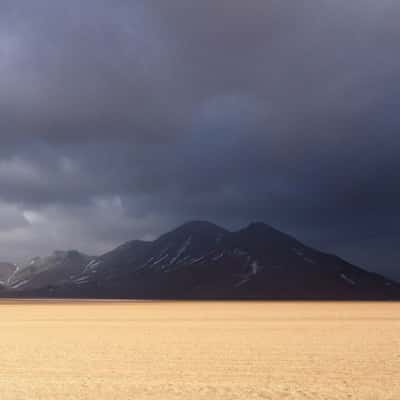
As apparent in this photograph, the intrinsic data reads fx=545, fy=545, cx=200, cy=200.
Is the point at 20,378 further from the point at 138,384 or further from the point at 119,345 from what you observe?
the point at 119,345

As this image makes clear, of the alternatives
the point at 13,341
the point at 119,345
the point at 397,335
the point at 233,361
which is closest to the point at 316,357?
the point at 233,361

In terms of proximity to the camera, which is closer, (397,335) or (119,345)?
(119,345)

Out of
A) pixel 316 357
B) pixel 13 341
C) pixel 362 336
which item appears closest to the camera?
pixel 316 357

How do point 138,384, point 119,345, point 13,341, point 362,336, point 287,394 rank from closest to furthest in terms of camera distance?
1. point 287,394
2. point 138,384
3. point 119,345
4. point 13,341
5. point 362,336

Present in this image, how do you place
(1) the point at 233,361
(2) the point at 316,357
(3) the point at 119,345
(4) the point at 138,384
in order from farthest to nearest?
(3) the point at 119,345, (2) the point at 316,357, (1) the point at 233,361, (4) the point at 138,384

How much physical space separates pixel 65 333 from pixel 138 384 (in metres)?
19.2

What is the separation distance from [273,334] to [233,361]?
39.8 feet

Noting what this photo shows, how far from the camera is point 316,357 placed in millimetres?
20297

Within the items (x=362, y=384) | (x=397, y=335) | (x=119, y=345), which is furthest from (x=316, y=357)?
(x=397, y=335)

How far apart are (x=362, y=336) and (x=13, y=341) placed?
18248 millimetres

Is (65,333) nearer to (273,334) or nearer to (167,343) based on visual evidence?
(167,343)

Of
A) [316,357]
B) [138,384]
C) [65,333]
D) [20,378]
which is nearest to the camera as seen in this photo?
[138,384]

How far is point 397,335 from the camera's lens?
99.5 ft

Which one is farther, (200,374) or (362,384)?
(200,374)
